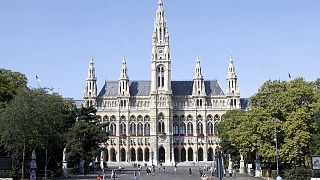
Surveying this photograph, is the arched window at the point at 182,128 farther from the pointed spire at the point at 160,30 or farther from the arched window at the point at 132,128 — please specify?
the pointed spire at the point at 160,30

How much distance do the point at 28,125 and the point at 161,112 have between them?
84.7 metres

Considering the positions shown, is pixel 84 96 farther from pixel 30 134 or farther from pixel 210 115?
pixel 30 134

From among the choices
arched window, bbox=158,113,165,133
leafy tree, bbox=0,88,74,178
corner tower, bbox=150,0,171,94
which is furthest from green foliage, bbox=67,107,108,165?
corner tower, bbox=150,0,171,94

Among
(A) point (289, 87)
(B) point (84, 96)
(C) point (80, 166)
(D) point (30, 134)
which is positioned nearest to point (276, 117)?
(A) point (289, 87)

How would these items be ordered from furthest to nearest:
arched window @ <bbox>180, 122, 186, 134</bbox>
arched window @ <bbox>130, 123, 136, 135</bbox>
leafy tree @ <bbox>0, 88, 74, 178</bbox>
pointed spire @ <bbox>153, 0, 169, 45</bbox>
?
pointed spire @ <bbox>153, 0, 169, 45</bbox>, arched window @ <bbox>130, 123, 136, 135</bbox>, arched window @ <bbox>180, 122, 186, 134</bbox>, leafy tree @ <bbox>0, 88, 74, 178</bbox>

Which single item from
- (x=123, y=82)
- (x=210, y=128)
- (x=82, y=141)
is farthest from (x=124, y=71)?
(x=82, y=141)

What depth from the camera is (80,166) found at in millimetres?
82812

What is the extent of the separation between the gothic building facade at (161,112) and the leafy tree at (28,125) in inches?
3005

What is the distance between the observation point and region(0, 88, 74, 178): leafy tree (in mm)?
56938

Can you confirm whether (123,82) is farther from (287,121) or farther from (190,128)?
(287,121)

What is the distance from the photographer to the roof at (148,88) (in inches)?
5837

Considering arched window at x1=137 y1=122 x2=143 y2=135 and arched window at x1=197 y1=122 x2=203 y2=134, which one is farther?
arched window at x1=137 y1=122 x2=143 y2=135

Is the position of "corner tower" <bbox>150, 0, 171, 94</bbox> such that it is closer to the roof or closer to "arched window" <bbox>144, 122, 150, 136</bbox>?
the roof

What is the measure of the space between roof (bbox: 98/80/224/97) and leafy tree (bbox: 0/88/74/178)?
8418cm
